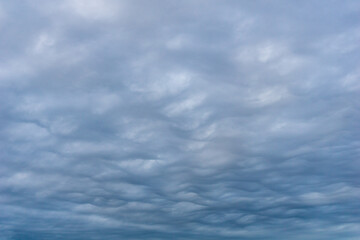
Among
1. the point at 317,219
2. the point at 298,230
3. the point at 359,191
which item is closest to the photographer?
the point at 359,191

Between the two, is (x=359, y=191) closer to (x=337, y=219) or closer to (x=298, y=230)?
(x=337, y=219)

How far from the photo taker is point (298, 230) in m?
60.9

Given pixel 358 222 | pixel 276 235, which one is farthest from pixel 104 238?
pixel 358 222

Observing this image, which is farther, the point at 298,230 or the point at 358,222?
the point at 298,230

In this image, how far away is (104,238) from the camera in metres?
64.2

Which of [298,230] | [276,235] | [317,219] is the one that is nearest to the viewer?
[317,219]

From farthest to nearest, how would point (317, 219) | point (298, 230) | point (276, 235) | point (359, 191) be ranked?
point (276, 235) → point (298, 230) → point (317, 219) → point (359, 191)

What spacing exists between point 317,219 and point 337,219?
331cm

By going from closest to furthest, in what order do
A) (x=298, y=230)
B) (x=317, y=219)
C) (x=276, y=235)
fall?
(x=317, y=219) → (x=298, y=230) → (x=276, y=235)

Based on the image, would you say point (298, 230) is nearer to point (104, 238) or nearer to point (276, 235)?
point (276, 235)

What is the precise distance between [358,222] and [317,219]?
8064mm

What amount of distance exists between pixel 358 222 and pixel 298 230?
1007 centimetres

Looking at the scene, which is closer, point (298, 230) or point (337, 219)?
point (337, 219)

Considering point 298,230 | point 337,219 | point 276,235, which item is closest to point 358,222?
point 337,219
